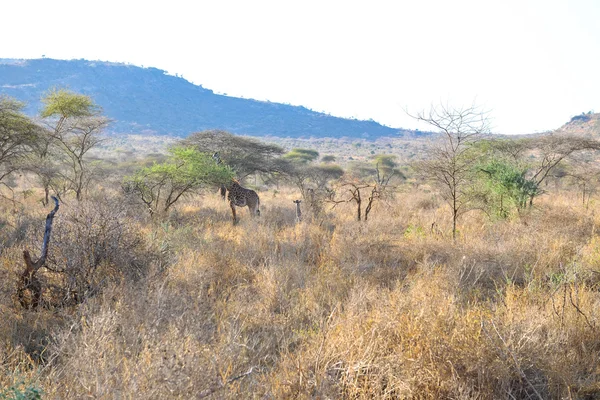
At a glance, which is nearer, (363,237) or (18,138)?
(363,237)

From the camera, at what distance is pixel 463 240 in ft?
23.2

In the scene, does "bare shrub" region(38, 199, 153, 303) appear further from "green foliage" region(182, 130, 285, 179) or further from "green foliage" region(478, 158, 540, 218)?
"green foliage" region(182, 130, 285, 179)

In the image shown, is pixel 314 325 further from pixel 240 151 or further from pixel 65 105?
pixel 240 151

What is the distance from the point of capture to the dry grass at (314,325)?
8.07 feet

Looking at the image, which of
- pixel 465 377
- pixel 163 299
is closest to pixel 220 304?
pixel 163 299

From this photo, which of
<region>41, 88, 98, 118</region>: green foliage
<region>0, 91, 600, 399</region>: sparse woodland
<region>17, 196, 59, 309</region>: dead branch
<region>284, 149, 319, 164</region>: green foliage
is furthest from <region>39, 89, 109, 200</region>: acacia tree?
<region>284, 149, 319, 164</region>: green foliage

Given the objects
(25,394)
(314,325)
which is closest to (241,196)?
(314,325)

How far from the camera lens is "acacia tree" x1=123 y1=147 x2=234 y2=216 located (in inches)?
359

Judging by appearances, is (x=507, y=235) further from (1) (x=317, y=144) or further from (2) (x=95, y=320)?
(1) (x=317, y=144)

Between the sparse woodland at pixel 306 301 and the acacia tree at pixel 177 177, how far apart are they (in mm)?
51

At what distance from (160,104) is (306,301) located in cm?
10833

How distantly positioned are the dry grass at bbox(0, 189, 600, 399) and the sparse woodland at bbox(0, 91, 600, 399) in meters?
0.02

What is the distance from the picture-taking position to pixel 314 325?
3750mm

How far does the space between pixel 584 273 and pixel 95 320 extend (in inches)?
218
